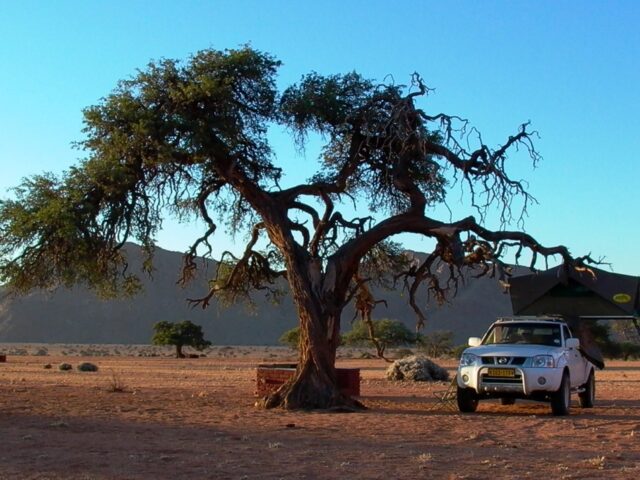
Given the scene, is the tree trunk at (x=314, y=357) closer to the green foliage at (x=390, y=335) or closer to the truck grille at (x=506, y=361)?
the truck grille at (x=506, y=361)

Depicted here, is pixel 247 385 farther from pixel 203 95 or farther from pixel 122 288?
pixel 203 95

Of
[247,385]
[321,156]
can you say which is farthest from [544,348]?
[247,385]

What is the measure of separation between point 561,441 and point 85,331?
360ft

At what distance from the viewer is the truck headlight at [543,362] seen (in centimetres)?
1797

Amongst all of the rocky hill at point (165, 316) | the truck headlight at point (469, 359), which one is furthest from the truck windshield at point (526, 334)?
the rocky hill at point (165, 316)

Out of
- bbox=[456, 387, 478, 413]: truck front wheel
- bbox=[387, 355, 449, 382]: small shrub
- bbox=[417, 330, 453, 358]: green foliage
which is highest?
bbox=[417, 330, 453, 358]: green foliage

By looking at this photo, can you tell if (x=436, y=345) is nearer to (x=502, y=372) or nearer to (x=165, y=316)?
(x=502, y=372)

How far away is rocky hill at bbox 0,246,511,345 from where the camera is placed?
115875 mm

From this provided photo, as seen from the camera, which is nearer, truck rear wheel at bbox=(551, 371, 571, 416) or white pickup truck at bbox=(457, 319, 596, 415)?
white pickup truck at bbox=(457, 319, 596, 415)

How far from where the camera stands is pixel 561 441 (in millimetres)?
14094

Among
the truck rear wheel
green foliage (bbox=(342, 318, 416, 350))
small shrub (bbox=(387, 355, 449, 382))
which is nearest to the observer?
the truck rear wheel

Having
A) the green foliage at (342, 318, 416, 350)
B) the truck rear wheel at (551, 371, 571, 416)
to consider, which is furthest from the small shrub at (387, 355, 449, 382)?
the green foliage at (342, 318, 416, 350)

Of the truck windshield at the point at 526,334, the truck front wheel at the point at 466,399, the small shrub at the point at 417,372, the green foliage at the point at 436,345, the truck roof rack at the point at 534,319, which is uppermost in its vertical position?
the green foliage at the point at 436,345

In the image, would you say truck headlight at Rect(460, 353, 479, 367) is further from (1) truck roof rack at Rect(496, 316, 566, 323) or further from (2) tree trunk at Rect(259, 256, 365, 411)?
(2) tree trunk at Rect(259, 256, 365, 411)
